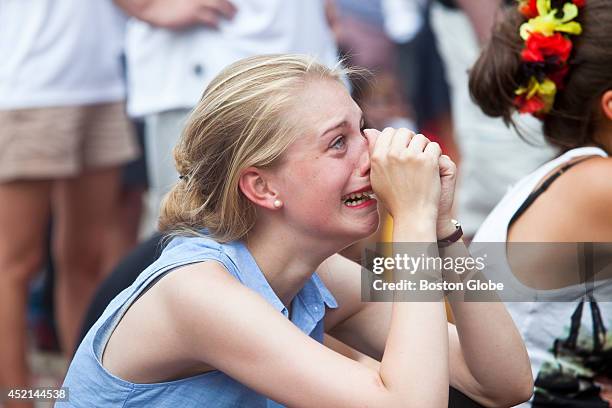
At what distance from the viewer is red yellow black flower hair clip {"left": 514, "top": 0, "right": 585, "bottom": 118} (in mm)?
2500

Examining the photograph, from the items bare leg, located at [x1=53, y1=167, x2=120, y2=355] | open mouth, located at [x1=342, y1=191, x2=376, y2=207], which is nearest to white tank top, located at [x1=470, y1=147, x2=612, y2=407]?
open mouth, located at [x1=342, y1=191, x2=376, y2=207]

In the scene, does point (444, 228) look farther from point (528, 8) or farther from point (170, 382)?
point (528, 8)

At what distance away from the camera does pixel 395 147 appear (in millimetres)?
1910

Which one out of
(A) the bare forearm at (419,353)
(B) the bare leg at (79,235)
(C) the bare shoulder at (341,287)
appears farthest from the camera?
(B) the bare leg at (79,235)

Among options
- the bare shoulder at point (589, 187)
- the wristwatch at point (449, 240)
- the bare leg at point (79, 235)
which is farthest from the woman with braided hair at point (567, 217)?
the bare leg at point (79, 235)

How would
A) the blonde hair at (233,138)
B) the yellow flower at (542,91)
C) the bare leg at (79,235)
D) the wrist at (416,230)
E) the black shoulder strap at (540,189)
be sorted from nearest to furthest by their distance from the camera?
the wrist at (416,230), the blonde hair at (233,138), the black shoulder strap at (540,189), the yellow flower at (542,91), the bare leg at (79,235)

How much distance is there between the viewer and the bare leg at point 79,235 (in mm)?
4086

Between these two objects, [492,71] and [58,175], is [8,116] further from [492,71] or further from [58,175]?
[492,71]

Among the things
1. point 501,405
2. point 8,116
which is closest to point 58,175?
point 8,116

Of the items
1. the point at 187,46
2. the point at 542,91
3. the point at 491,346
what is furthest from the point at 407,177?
the point at 187,46

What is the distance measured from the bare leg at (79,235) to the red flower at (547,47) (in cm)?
211

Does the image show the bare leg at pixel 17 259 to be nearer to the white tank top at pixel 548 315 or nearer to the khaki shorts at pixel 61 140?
the khaki shorts at pixel 61 140

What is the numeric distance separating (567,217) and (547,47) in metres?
0.43

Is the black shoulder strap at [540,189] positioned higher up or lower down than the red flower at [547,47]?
lower down
